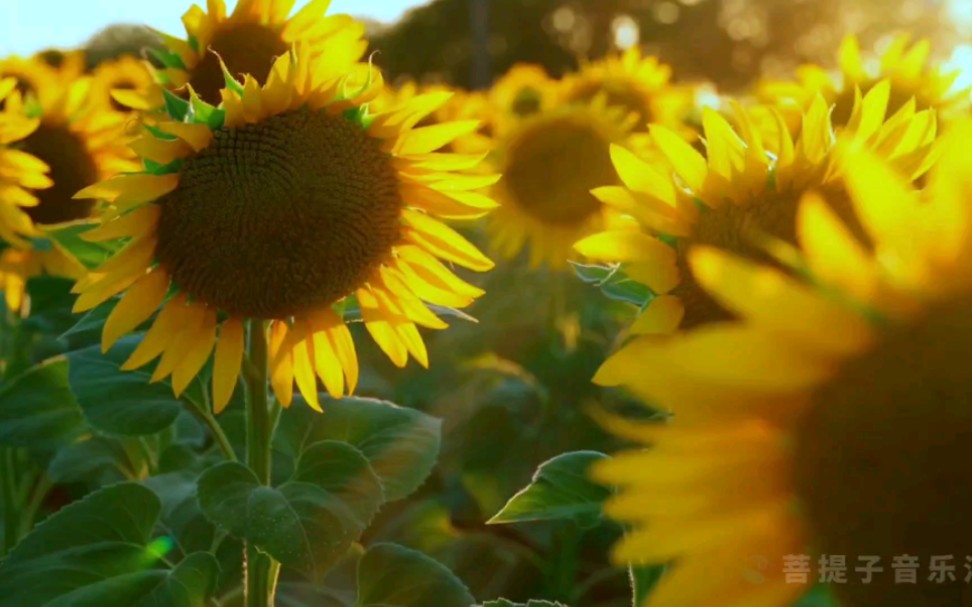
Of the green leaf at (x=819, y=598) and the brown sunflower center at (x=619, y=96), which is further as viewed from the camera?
the brown sunflower center at (x=619, y=96)

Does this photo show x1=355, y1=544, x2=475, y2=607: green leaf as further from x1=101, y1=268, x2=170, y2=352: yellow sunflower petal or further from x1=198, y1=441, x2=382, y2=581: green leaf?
x1=101, y1=268, x2=170, y2=352: yellow sunflower petal

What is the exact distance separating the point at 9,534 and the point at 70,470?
0.31 metres

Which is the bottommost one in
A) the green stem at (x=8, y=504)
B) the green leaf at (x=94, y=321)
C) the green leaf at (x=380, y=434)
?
the green stem at (x=8, y=504)

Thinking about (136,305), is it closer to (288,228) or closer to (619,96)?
(288,228)

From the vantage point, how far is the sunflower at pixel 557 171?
12.1 ft

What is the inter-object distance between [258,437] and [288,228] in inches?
12.3

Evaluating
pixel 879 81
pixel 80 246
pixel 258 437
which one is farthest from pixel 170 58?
pixel 879 81

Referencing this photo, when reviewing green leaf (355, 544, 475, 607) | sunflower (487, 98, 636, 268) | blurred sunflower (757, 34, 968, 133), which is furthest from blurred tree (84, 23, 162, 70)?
green leaf (355, 544, 475, 607)

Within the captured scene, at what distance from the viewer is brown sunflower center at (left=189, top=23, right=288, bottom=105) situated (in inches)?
75.9

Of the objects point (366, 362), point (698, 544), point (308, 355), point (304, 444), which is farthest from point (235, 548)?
point (366, 362)

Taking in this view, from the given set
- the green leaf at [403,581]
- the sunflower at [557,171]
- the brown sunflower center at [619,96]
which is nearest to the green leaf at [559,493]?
the green leaf at [403,581]

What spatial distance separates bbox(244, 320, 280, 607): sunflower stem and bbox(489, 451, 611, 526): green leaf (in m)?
0.42

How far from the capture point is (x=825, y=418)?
74 centimetres

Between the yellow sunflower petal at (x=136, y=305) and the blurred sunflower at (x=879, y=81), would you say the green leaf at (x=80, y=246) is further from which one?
the blurred sunflower at (x=879, y=81)
